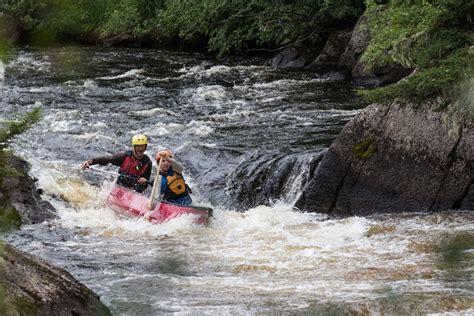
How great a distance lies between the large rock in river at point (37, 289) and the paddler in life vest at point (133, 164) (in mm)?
5038

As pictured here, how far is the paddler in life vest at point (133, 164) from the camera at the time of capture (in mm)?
10719

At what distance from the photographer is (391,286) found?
6.81 meters

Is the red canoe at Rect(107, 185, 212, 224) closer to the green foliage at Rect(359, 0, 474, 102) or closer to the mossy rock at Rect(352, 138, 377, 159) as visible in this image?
the mossy rock at Rect(352, 138, 377, 159)

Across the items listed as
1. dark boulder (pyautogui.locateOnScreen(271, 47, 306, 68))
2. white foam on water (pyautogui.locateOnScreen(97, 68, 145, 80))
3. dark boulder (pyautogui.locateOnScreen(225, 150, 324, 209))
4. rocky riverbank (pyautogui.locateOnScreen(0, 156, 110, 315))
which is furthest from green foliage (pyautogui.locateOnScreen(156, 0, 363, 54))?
rocky riverbank (pyautogui.locateOnScreen(0, 156, 110, 315))

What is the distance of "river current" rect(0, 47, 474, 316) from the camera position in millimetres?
6559

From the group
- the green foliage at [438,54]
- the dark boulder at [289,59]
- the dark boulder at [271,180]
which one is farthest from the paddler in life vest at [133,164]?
the dark boulder at [289,59]

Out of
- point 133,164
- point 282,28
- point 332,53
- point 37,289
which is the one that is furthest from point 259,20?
point 37,289

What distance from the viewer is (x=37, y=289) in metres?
5.02

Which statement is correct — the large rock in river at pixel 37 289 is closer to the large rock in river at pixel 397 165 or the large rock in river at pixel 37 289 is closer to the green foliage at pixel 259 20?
the large rock in river at pixel 397 165

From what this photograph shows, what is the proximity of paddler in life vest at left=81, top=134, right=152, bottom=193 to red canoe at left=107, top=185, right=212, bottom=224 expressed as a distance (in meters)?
0.29

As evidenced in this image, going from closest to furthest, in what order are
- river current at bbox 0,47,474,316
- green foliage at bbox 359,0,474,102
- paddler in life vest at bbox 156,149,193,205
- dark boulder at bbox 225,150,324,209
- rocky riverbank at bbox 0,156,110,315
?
rocky riverbank at bbox 0,156,110,315 → river current at bbox 0,47,474,316 → green foliage at bbox 359,0,474,102 → paddler in life vest at bbox 156,149,193,205 → dark boulder at bbox 225,150,324,209

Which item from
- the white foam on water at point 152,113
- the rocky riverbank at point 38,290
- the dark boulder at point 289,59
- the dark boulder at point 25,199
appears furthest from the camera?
the dark boulder at point 289,59

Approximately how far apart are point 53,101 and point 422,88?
1118 cm

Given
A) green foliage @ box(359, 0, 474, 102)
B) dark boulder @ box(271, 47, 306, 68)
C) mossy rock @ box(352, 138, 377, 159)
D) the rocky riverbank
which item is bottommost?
the rocky riverbank
